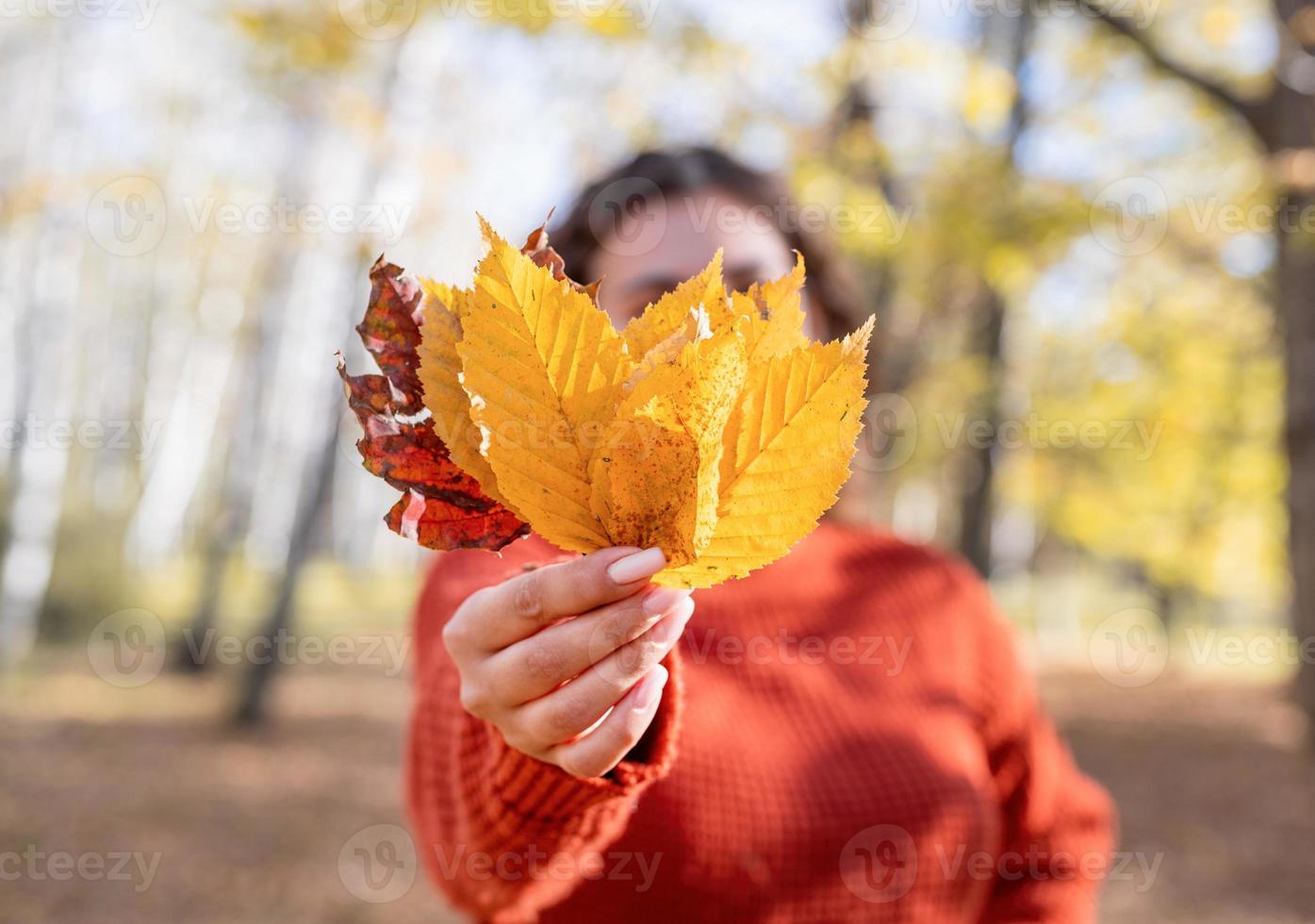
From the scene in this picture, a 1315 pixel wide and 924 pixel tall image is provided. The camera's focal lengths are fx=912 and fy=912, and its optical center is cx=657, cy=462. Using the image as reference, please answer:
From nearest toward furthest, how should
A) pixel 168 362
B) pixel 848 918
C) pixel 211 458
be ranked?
1. pixel 848 918
2. pixel 168 362
3. pixel 211 458

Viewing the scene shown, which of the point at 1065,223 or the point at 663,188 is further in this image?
the point at 1065,223

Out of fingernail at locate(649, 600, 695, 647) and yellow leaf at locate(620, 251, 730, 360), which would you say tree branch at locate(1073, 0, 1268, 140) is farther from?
fingernail at locate(649, 600, 695, 647)

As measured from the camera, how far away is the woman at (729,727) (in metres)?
0.88

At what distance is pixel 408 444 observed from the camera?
81cm

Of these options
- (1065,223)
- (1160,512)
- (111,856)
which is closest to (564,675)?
(1065,223)

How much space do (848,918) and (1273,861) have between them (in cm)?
628

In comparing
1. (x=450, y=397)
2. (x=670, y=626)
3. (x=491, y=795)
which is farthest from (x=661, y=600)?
(x=491, y=795)

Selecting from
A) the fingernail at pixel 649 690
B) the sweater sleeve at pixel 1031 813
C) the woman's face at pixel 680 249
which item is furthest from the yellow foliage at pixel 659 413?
the sweater sleeve at pixel 1031 813

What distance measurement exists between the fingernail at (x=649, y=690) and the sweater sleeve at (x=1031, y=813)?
5.62 feet

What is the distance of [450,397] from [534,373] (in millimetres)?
91

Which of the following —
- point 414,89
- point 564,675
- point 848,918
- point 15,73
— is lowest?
point 848,918

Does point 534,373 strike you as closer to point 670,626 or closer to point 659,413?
point 659,413

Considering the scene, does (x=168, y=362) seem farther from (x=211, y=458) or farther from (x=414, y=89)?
(x=414, y=89)

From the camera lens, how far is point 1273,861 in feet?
20.9
